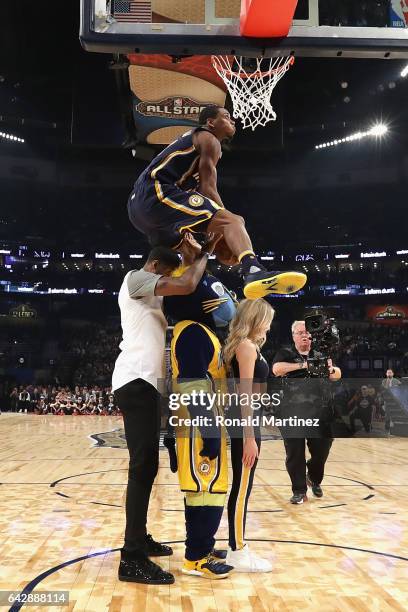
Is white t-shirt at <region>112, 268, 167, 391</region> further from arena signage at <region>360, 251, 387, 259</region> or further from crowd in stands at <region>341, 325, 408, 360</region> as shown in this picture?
arena signage at <region>360, 251, 387, 259</region>

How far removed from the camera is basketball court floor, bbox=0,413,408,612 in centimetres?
290

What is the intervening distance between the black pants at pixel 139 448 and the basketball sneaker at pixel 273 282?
835 mm

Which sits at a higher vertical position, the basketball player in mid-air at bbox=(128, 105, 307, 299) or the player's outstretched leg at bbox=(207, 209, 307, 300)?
the basketball player in mid-air at bbox=(128, 105, 307, 299)

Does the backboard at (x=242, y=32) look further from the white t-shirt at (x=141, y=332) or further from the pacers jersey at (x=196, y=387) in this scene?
the pacers jersey at (x=196, y=387)

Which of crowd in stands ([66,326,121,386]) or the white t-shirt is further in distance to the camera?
crowd in stands ([66,326,121,386])

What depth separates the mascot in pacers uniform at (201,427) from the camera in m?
3.21

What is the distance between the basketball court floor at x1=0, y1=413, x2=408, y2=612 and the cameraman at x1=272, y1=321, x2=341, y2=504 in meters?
0.20

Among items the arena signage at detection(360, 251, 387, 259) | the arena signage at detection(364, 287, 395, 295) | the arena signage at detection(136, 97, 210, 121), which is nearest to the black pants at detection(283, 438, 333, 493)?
the arena signage at detection(136, 97, 210, 121)

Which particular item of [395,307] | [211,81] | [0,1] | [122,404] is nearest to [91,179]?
[0,1]

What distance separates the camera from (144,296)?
3367 mm

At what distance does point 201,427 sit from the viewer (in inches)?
130

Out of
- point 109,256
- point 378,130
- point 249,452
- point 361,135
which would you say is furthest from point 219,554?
point 109,256

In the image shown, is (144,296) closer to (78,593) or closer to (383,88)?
(78,593)

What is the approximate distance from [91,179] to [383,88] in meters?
12.8
